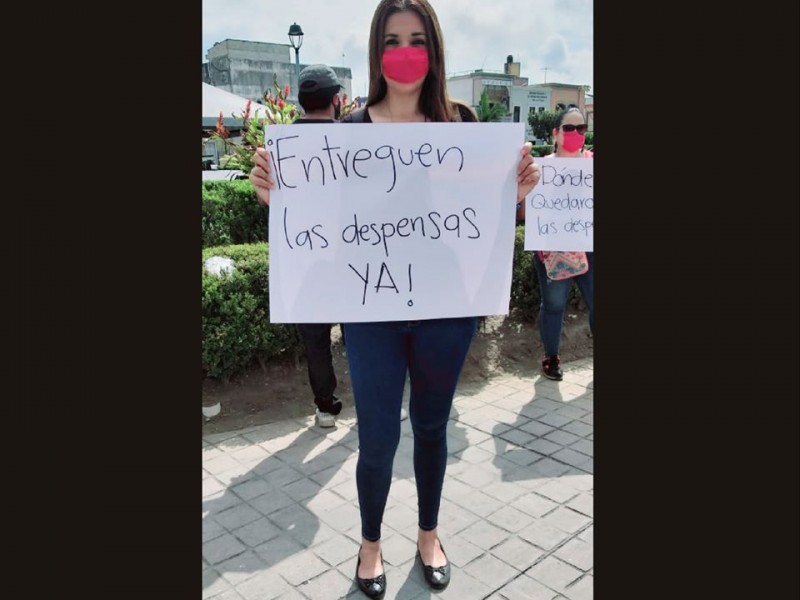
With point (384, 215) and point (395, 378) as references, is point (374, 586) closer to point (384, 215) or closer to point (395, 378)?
point (395, 378)

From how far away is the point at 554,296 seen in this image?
4723 millimetres

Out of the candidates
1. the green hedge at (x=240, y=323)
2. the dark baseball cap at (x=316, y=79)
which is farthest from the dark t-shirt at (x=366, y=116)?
the green hedge at (x=240, y=323)

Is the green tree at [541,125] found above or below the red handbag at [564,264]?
above

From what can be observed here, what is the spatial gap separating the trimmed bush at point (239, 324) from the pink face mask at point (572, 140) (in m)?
2.32

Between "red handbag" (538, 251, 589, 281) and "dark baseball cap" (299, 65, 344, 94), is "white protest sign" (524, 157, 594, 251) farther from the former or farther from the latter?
"dark baseball cap" (299, 65, 344, 94)

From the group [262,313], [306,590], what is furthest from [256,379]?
[306,590]

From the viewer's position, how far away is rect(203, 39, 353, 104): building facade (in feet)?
149

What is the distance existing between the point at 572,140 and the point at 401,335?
2.90 metres

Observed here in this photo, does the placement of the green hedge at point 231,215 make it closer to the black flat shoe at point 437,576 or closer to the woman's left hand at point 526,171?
the woman's left hand at point 526,171

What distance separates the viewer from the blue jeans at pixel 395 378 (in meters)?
2.24

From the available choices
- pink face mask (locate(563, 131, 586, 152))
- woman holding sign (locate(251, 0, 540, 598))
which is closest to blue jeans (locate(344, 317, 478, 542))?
woman holding sign (locate(251, 0, 540, 598))

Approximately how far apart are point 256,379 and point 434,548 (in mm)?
2296

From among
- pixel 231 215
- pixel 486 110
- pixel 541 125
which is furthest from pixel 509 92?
pixel 231 215

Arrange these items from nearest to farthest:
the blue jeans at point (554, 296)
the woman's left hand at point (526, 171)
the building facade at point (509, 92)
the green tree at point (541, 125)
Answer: the woman's left hand at point (526, 171) → the blue jeans at point (554, 296) → the green tree at point (541, 125) → the building facade at point (509, 92)
